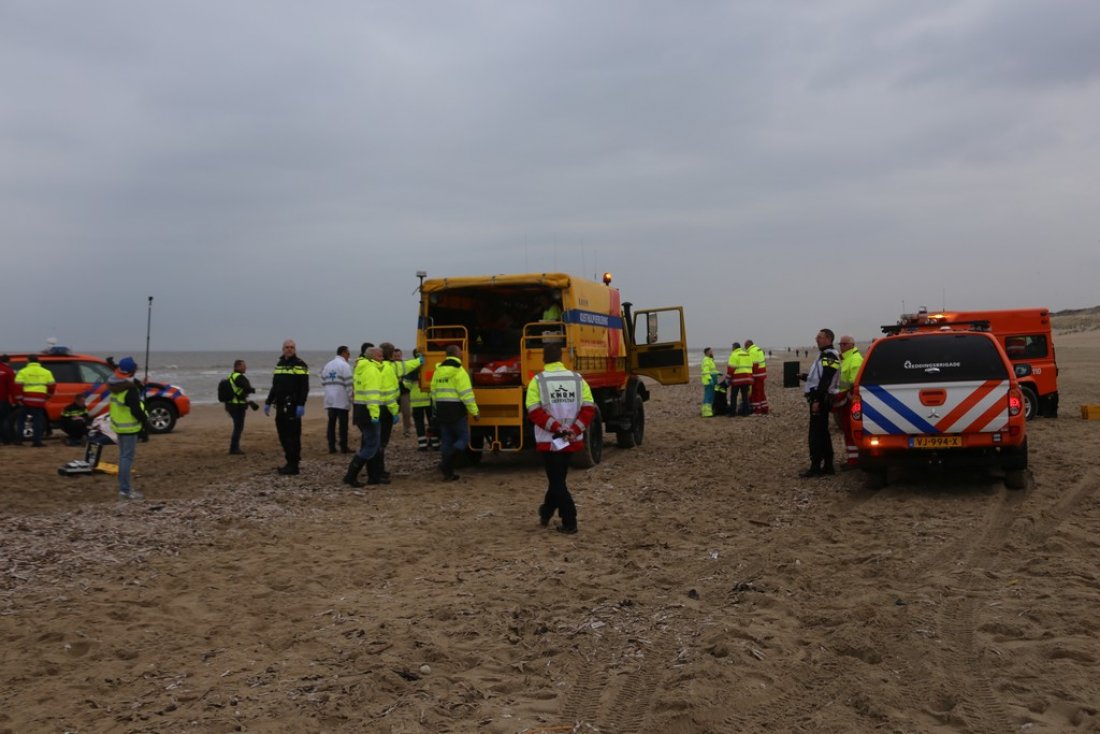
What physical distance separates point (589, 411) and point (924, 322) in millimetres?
7774

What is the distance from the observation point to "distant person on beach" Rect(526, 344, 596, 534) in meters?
7.98

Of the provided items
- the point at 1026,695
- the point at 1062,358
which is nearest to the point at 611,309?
the point at 1026,695

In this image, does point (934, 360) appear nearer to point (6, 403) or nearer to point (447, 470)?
point (447, 470)

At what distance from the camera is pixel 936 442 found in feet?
29.9

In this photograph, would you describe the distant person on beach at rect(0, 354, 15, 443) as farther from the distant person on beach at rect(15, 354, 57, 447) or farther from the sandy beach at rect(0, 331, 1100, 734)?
the sandy beach at rect(0, 331, 1100, 734)

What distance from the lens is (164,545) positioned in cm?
781

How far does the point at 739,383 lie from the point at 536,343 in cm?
952

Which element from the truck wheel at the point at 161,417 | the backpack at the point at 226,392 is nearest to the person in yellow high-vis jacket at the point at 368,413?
the backpack at the point at 226,392

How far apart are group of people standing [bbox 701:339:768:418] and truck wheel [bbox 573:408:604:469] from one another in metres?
7.60

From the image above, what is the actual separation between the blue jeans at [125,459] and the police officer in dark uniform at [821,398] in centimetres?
771

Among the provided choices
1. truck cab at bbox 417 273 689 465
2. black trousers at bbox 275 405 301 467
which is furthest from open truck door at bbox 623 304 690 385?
black trousers at bbox 275 405 301 467

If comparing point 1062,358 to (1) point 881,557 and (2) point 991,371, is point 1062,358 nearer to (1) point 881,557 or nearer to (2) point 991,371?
(2) point 991,371

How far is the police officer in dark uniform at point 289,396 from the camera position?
11734 mm

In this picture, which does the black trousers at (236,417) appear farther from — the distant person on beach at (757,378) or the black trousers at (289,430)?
the distant person on beach at (757,378)
